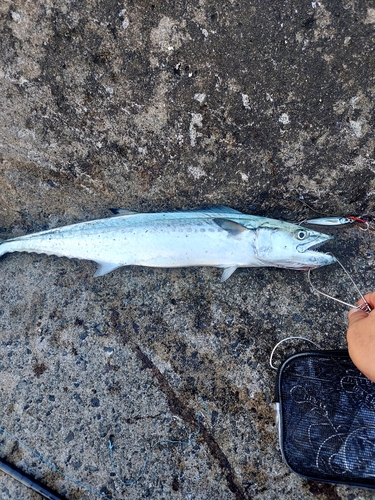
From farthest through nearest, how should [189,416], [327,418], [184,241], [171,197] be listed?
[171,197] < [184,241] < [189,416] < [327,418]

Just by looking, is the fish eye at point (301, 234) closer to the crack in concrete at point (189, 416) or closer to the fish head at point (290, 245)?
the fish head at point (290, 245)

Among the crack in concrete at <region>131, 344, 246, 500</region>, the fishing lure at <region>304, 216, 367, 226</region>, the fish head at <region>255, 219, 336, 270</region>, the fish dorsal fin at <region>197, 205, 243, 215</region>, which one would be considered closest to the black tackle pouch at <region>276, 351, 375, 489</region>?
the crack in concrete at <region>131, 344, 246, 500</region>

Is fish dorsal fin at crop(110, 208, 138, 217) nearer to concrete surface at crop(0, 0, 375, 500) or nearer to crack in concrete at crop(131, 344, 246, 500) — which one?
concrete surface at crop(0, 0, 375, 500)

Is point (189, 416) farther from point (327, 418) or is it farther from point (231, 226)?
point (231, 226)

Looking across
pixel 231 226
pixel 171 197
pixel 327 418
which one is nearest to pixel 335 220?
pixel 231 226

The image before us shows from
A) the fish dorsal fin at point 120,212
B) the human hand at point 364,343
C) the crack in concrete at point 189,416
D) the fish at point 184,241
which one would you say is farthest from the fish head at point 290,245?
the crack in concrete at point 189,416

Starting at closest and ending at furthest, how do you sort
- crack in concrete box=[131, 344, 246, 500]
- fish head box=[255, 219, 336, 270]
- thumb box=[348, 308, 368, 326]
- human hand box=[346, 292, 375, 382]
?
human hand box=[346, 292, 375, 382]
thumb box=[348, 308, 368, 326]
crack in concrete box=[131, 344, 246, 500]
fish head box=[255, 219, 336, 270]

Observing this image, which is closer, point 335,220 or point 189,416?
point 189,416
